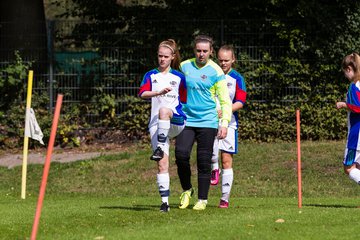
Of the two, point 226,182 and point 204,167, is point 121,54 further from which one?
point 204,167

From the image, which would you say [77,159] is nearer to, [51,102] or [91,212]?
[51,102]

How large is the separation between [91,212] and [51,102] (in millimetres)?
10150

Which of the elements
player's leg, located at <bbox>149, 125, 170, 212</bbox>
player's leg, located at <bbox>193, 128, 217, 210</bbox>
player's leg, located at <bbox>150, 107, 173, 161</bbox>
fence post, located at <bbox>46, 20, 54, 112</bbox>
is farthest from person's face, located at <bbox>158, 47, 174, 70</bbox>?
fence post, located at <bbox>46, 20, 54, 112</bbox>

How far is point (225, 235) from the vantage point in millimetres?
8914

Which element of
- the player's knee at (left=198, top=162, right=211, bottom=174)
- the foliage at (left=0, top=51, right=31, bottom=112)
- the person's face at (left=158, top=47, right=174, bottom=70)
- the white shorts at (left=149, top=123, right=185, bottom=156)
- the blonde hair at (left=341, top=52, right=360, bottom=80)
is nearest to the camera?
the person's face at (left=158, top=47, right=174, bottom=70)

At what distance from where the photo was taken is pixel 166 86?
10.9m

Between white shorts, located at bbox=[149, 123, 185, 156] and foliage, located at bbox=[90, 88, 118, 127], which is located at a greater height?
white shorts, located at bbox=[149, 123, 185, 156]

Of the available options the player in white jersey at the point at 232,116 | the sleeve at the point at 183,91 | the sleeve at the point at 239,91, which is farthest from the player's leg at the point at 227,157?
the sleeve at the point at 183,91

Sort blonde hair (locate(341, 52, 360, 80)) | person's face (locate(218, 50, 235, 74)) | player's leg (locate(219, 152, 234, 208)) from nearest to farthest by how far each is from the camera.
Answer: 1. blonde hair (locate(341, 52, 360, 80))
2. player's leg (locate(219, 152, 234, 208))
3. person's face (locate(218, 50, 235, 74))

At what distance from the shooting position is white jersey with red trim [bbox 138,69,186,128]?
11.0 metres

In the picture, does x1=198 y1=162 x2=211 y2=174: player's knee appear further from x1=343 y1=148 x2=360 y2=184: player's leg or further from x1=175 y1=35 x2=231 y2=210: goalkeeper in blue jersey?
x1=343 y1=148 x2=360 y2=184: player's leg

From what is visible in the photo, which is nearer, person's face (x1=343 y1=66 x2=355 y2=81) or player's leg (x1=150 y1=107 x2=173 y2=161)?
player's leg (x1=150 y1=107 x2=173 y2=161)

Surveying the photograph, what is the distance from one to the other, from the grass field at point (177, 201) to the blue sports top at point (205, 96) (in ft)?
3.46

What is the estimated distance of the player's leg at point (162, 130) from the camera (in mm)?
10781
